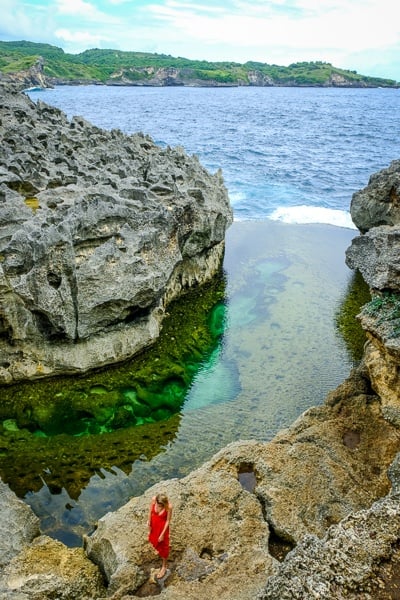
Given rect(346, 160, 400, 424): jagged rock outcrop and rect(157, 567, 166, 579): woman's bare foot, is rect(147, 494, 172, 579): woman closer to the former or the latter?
rect(157, 567, 166, 579): woman's bare foot

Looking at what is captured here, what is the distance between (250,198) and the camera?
4772cm

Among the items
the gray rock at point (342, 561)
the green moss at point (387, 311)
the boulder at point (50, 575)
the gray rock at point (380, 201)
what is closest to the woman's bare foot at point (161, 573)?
the boulder at point (50, 575)

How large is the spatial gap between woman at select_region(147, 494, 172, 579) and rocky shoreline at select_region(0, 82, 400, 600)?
0.27 meters

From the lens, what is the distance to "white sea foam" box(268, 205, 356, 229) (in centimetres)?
4109

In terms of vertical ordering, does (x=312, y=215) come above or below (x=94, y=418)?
above

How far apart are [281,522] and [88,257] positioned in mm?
11226

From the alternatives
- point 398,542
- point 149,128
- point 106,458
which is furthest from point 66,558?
point 149,128

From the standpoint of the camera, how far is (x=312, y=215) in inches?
1699

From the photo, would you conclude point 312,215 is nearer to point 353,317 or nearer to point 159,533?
point 353,317

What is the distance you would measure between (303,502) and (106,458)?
6.17 meters

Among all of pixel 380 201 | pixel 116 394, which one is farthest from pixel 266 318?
pixel 380 201

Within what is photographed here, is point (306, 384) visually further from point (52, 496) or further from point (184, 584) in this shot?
point (184, 584)

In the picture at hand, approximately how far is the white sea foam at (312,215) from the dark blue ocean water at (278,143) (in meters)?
0.08

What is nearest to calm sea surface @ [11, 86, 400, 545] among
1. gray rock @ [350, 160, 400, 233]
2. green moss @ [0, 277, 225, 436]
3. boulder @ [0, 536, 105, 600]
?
green moss @ [0, 277, 225, 436]
